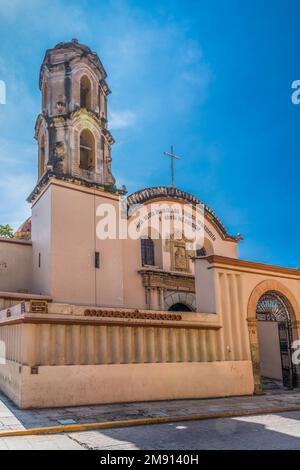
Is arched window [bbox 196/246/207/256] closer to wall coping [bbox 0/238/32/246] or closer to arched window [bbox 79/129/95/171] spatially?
arched window [bbox 79/129/95/171]

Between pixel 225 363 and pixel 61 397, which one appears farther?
pixel 225 363

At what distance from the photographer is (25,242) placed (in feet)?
56.1

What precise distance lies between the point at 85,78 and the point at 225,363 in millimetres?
13032

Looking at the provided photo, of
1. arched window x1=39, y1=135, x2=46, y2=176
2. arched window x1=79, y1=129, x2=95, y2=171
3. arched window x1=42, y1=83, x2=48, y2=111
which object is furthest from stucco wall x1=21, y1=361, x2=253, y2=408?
arched window x1=42, y1=83, x2=48, y2=111

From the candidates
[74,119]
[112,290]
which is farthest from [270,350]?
[74,119]

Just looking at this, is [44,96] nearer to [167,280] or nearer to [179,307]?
[167,280]

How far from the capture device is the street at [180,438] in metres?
6.05

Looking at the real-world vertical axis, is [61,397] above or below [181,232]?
below

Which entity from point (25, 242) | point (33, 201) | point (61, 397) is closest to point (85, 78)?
point (33, 201)

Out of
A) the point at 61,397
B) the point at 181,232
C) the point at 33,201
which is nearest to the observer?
the point at 61,397

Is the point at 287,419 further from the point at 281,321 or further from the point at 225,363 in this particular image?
the point at 281,321

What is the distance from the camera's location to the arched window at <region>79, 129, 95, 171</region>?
17.8 meters

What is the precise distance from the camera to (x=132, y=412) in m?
8.93

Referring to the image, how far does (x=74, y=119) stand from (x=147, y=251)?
633 centimetres
